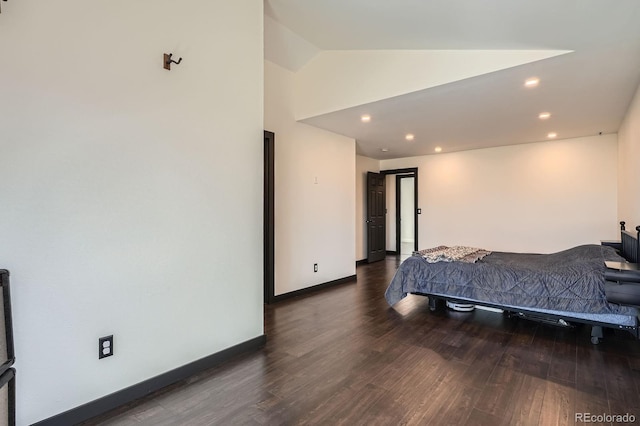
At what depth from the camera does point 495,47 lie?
114 inches

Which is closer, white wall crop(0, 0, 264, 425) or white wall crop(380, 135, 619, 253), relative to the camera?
white wall crop(0, 0, 264, 425)

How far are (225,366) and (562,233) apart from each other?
20.0 ft

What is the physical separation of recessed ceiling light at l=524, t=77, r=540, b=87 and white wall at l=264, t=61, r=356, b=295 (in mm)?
2805

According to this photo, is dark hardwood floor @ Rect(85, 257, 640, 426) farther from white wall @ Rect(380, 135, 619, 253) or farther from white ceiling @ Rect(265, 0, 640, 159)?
white wall @ Rect(380, 135, 619, 253)

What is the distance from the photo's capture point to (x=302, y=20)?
11.1 feet

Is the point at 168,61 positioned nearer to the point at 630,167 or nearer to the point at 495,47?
the point at 495,47

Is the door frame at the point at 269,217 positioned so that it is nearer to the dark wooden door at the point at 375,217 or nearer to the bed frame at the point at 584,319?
the bed frame at the point at 584,319

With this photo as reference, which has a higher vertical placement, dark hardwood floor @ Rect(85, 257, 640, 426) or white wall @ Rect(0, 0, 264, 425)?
white wall @ Rect(0, 0, 264, 425)

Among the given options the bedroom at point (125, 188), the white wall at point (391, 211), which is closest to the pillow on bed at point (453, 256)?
the bedroom at point (125, 188)

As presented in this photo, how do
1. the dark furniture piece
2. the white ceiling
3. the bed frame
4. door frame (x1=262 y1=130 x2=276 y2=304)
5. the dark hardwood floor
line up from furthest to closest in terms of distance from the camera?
door frame (x1=262 y1=130 x2=276 y2=304) < the bed frame < the white ceiling < the dark hardwood floor < the dark furniture piece

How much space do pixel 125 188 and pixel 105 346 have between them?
1.01 metres

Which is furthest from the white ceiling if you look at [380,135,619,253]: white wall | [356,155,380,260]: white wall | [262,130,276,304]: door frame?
[356,155,380,260]: white wall

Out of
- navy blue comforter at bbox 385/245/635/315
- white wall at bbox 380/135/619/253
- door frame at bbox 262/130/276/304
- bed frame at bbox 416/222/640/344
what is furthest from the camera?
white wall at bbox 380/135/619/253

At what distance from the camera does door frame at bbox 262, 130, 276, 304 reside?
4.28 meters
